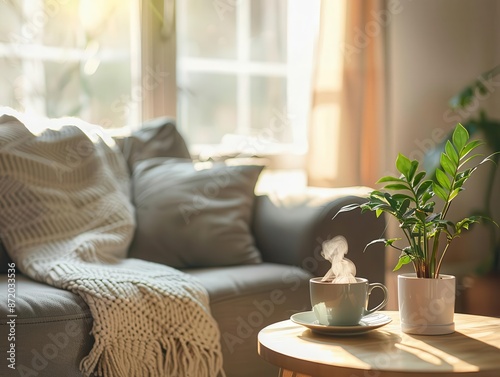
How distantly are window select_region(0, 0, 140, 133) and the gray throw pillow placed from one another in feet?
1.70

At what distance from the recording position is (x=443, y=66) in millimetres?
3850

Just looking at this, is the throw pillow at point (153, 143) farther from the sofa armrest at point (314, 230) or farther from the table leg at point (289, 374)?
the table leg at point (289, 374)

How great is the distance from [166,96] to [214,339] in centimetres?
139

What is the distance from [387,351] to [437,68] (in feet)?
8.96

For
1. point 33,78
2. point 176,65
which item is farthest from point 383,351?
point 176,65

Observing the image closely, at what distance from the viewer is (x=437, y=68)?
3.83m

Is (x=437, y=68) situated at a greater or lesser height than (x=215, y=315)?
greater

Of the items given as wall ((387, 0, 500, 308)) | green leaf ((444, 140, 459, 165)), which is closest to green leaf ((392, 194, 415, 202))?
green leaf ((444, 140, 459, 165))

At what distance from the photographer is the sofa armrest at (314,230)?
2.28 metres

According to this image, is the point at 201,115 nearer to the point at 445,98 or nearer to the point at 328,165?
the point at 328,165

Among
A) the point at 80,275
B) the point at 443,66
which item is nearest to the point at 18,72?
the point at 80,275

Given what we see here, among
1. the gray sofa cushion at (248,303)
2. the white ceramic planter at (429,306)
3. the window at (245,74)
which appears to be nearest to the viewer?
the white ceramic planter at (429,306)

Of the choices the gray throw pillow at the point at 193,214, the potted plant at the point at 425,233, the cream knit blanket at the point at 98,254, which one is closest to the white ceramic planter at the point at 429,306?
the potted plant at the point at 425,233

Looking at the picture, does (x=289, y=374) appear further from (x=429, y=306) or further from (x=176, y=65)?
(x=176, y=65)
